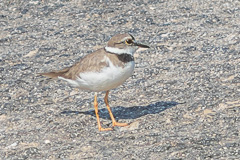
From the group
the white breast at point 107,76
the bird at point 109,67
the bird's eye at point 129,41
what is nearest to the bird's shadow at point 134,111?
the bird at point 109,67

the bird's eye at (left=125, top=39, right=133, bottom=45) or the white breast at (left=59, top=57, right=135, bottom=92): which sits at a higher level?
the bird's eye at (left=125, top=39, right=133, bottom=45)

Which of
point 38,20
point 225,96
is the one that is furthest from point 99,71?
point 38,20

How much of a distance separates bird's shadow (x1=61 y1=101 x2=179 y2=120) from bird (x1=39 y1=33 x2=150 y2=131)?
0.41 metres

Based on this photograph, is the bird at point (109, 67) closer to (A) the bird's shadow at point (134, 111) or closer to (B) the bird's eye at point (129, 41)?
(B) the bird's eye at point (129, 41)

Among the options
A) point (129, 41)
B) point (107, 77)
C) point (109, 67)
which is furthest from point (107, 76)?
point (129, 41)

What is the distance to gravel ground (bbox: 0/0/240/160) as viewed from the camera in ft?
23.6

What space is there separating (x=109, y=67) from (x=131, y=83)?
6.95 ft

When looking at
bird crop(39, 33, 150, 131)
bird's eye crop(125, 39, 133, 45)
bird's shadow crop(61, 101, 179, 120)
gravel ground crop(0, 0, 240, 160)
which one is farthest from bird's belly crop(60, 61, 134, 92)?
bird's shadow crop(61, 101, 179, 120)

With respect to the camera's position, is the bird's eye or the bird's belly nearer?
the bird's belly

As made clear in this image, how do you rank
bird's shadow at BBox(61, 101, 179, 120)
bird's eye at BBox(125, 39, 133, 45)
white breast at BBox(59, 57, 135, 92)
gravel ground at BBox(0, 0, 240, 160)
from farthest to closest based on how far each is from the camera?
bird's shadow at BBox(61, 101, 179, 120) → bird's eye at BBox(125, 39, 133, 45) → white breast at BBox(59, 57, 135, 92) → gravel ground at BBox(0, 0, 240, 160)

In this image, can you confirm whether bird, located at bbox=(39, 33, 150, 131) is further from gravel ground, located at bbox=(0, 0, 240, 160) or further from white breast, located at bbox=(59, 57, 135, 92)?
gravel ground, located at bbox=(0, 0, 240, 160)

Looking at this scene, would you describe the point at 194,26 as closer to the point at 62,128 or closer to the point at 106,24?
the point at 106,24

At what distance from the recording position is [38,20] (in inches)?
503

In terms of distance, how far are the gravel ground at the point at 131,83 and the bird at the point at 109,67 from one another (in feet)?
2.43
